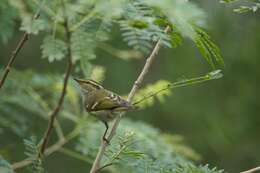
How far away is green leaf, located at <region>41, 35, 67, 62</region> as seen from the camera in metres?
2.03

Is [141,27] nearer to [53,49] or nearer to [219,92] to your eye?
[53,49]

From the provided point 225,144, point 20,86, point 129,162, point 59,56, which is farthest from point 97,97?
point 225,144

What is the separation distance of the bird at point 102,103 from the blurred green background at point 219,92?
11.1ft

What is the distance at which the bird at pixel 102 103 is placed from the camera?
2.34m

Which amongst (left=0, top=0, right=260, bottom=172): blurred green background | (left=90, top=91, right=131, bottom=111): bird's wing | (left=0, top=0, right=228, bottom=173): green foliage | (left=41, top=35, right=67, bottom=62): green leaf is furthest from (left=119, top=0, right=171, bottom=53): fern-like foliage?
(left=0, top=0, right=260, bottom=172): blurred green background

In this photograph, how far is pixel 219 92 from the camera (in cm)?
637

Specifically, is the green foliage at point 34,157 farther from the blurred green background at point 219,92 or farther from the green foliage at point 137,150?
the blurred green background at point 219,92

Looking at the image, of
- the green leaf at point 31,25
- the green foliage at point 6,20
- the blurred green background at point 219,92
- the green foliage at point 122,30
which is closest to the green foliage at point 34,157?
the green foliage at point 122,30

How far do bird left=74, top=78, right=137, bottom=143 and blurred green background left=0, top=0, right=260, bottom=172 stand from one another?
3.37 m

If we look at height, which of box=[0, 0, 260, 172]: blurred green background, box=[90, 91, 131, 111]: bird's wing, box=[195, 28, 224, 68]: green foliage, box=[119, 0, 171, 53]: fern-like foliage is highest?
box=[119, 0, 171, 53]: fern-like foliage

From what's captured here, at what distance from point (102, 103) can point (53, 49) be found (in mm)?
384

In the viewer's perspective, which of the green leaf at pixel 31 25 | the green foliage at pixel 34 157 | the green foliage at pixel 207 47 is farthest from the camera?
the green foliage at pixel 34 157

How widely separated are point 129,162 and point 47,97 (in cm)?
207

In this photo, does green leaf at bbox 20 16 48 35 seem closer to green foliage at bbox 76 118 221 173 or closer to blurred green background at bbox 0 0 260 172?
green foliage at bbox 76 118 221 173
